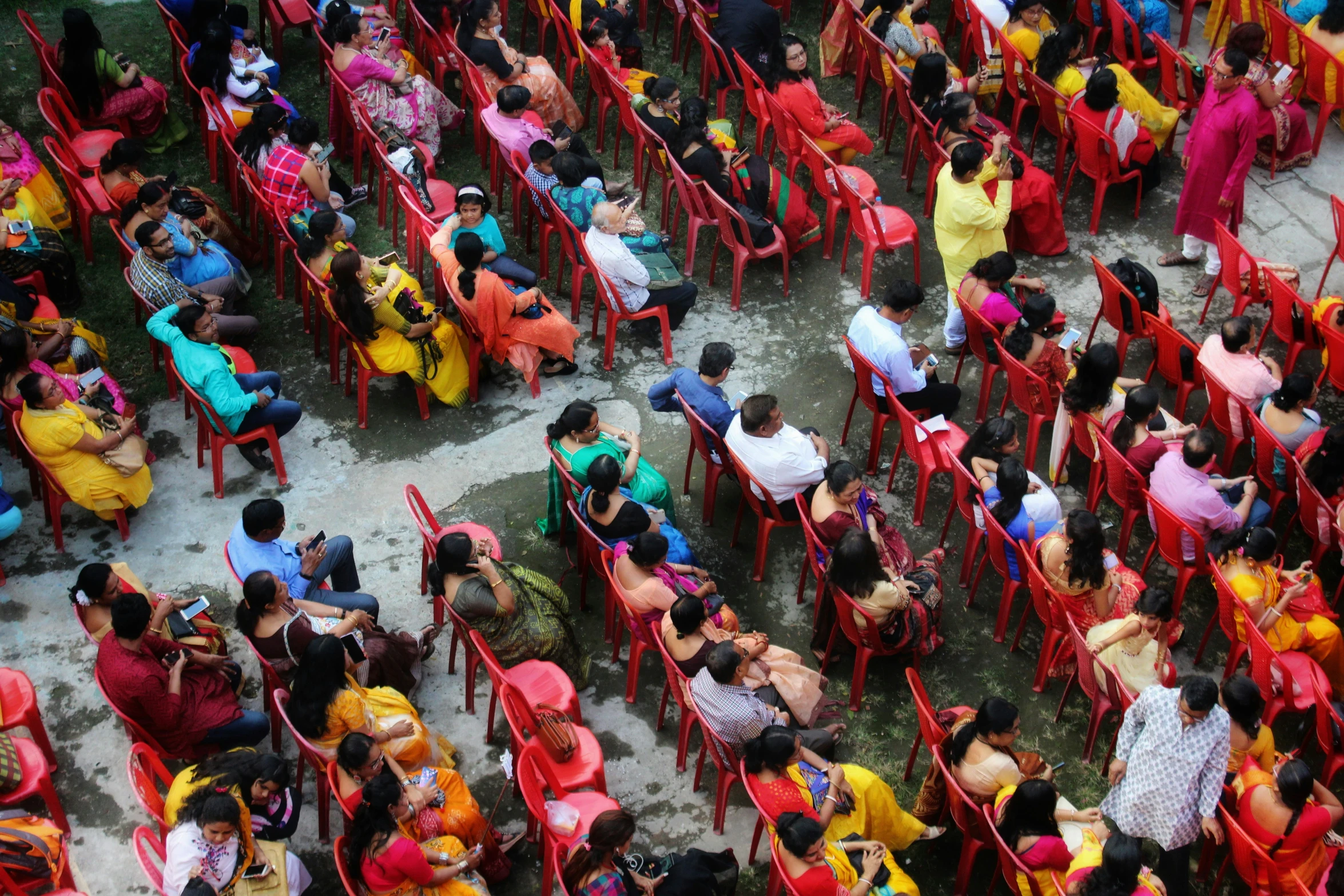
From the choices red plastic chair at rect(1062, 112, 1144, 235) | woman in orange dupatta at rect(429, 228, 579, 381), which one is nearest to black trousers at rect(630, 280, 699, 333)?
woman in orange dupatta at rect(429, 228, 579, 381)

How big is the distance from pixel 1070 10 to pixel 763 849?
25.6ft

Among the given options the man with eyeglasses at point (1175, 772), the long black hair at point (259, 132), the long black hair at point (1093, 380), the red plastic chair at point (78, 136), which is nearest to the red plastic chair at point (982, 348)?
the long black hair at point (1093, 380)

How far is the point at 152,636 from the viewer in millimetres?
5570

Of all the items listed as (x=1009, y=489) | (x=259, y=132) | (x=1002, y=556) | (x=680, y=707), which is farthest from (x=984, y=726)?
(x=259, y=132)

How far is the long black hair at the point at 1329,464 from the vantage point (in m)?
6.09

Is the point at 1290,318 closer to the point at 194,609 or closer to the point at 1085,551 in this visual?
the point at 1085,551

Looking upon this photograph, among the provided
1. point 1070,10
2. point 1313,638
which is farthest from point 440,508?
point 1070,10

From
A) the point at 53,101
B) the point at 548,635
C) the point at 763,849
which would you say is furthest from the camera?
the point at 53,101

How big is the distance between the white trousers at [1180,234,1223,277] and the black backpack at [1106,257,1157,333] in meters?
0.98

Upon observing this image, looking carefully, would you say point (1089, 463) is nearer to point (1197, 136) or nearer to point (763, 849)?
point (1197, 136)

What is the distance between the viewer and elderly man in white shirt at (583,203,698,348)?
7453mm

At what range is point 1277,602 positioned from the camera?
227 inches

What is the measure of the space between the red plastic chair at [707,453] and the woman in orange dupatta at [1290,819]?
2.87m

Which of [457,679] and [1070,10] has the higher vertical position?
[1070,10]
